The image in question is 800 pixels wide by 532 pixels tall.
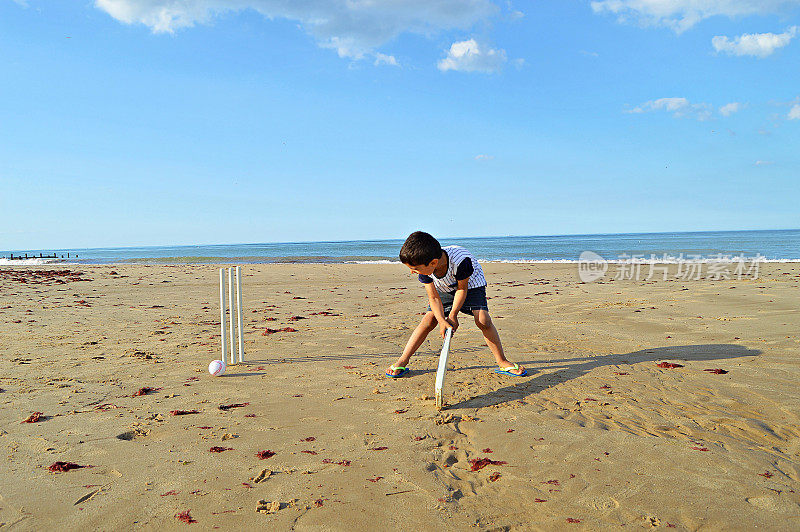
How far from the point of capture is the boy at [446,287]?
4.94 metres

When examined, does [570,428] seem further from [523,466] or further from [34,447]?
[34,447]

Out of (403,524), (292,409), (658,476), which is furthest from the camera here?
(292,409)

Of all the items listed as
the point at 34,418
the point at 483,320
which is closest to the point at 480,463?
the point at 483,320

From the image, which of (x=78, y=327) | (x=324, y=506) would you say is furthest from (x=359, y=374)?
(x=78, y=327)

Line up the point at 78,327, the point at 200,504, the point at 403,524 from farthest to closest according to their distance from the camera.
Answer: the point at 78,327
the point at 200,504
the point at 403,524

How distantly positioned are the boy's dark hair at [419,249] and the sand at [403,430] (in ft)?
4.41

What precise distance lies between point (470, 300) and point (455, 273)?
47 cm

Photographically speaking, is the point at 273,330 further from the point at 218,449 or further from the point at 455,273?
the point at 218,449

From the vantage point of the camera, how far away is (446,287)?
221 inches

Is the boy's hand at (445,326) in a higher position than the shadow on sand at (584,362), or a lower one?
higher

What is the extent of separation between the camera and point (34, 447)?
3818mm

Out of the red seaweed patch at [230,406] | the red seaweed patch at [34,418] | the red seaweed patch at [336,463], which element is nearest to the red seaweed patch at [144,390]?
the red seaweed patch at [34,418]

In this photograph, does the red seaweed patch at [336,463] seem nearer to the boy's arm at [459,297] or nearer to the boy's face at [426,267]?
the boy's face at [426,267]

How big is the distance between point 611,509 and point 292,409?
9.30 ft
